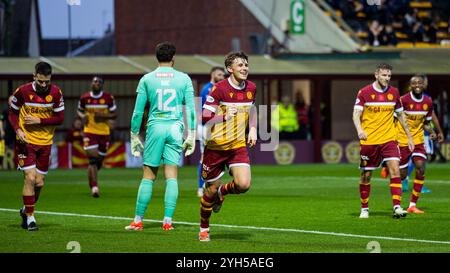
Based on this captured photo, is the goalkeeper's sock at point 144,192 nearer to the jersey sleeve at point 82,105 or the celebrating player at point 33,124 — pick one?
the celebrating player at point 33,124

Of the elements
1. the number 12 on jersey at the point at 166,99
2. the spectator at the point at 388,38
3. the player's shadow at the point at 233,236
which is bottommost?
the player's shadow at the point at 233,236

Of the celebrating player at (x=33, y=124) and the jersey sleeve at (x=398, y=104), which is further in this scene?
the jersey sleeve at (x=398, y=104)

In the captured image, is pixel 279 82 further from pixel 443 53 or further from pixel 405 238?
pixel 405 238

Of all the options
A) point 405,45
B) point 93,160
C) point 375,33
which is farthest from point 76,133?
point 405,45

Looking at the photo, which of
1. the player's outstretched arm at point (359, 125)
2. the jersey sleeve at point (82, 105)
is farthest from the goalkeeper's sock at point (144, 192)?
the jersey sleeve at point (82, 105)

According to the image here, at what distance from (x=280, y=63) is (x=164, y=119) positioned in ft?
88.5

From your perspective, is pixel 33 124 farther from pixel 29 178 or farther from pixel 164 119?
pixel 164 119

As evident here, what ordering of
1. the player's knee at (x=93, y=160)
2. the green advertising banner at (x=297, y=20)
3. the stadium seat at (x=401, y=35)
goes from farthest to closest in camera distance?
the stadium seat at (x=401, y=35) → the green advertising banner at (x=297, y=20) → the player's knee at (x=93, y=160)

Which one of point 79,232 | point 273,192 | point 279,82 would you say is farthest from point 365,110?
point 279,82

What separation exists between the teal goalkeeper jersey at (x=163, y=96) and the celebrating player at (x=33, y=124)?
1632 millimetres

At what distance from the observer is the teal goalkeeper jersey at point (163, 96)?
49.1 ft

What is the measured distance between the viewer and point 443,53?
44688mm

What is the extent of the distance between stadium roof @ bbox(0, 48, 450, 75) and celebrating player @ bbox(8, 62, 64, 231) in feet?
70.0

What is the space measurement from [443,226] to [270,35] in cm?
3216
